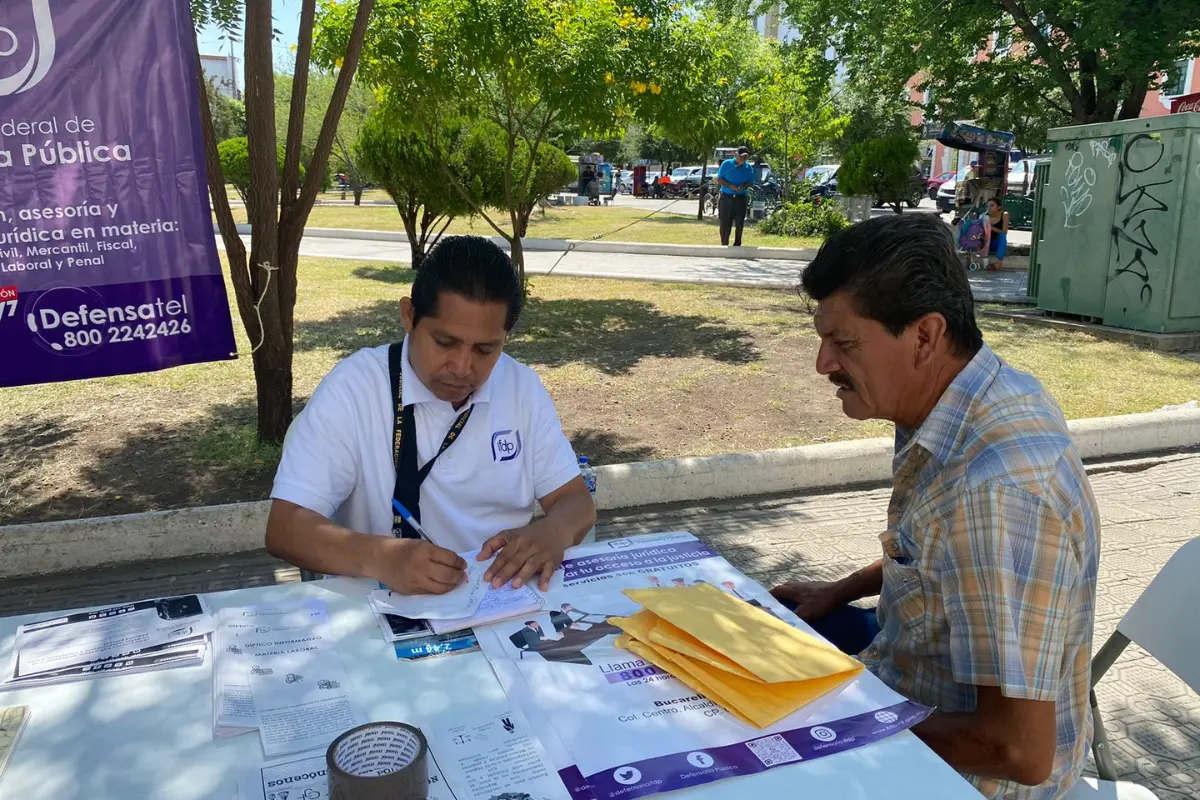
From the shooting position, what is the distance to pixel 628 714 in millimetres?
1423

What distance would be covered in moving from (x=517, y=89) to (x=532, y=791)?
325 inches

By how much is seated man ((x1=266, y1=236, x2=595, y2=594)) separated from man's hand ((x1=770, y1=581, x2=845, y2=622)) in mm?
597

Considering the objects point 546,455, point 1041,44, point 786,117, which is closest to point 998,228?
point 1041,44

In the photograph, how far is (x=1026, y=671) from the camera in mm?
1434

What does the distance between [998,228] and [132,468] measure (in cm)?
1464

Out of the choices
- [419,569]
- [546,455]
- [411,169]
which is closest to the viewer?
[419,569]

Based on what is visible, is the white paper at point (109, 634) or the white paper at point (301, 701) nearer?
the white paper at point (301, 701)

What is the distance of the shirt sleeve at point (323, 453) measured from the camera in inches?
83.9

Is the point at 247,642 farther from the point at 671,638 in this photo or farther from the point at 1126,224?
the point at 1126,224

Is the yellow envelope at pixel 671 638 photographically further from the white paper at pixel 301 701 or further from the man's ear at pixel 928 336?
the man's ear at pixel 928 336

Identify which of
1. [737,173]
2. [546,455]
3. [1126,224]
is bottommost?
[546,455]

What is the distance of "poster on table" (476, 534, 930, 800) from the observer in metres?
1.29

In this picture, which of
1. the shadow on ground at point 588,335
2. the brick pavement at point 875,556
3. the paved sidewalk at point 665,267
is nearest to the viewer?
the brick pavement at point 875,556

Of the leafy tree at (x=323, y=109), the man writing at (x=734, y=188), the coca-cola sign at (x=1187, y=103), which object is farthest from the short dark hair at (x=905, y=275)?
the leafy tree at (x=323, y=109)
